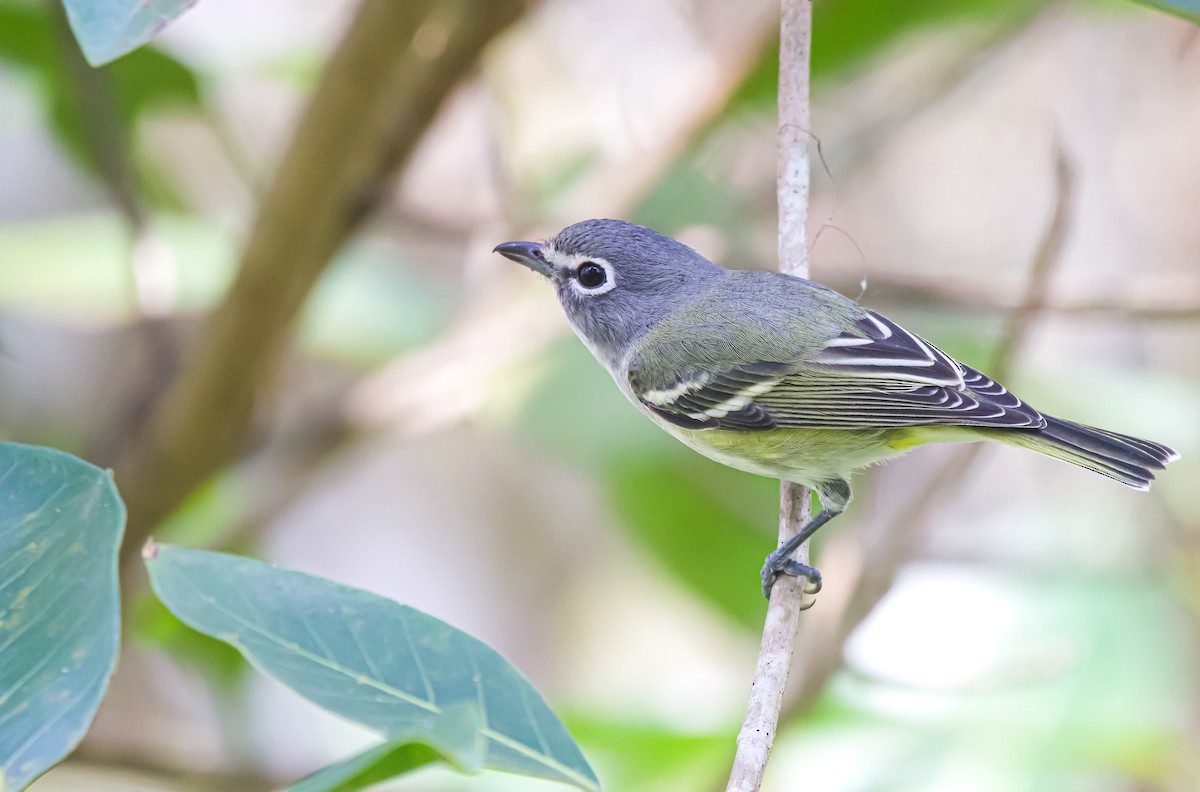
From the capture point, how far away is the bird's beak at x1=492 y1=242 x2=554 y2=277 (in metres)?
2.71

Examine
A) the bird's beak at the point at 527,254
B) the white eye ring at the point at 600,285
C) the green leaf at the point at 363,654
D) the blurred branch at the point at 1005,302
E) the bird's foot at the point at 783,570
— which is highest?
the blurred branch at the point at 1005,302

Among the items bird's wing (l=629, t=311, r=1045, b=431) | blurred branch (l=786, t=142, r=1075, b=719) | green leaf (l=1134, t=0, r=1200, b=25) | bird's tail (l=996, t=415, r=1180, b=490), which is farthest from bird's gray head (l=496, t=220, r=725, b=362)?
green leaf (l=1134, t=0, r=1200, b=25)

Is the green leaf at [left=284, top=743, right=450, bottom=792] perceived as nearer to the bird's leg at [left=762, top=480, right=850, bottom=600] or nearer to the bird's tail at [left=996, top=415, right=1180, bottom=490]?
the bird's leg at [left=762, top=480, right=850, bottom=600]

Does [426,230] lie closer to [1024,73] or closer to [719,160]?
[719,160]

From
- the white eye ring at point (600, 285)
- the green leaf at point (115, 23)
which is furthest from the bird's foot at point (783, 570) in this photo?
the green leaf at point (115, 23)

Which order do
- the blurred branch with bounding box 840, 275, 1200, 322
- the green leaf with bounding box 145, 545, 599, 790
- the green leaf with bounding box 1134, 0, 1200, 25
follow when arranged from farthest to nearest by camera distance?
the blurred branch with bounding box 840, 275, 1200, 322 < the green leaf with bounding box 1134, 0, 1200, 25 < the green leaf with bounding box 145, 545, 599, 790

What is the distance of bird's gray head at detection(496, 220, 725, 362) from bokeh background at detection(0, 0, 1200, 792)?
12.5 inches

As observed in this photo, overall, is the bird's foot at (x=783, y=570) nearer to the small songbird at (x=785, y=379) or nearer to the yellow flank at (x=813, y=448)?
the small songbird at (x=785, y=379)

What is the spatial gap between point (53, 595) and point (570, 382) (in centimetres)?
199

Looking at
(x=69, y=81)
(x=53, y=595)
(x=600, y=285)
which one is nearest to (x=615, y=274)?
(x=600, y=285)

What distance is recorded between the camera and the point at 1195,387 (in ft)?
11.4

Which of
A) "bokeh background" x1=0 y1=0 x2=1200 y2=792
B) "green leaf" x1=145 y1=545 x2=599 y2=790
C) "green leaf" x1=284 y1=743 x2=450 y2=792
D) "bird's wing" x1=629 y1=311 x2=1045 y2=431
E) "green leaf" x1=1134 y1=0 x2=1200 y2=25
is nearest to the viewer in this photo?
"green leaf" x1=284 y1=743 x2=450 y2=792

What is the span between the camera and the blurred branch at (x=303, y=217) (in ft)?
7.23

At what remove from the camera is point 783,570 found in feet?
7.41
